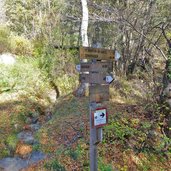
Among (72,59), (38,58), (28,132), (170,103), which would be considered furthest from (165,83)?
(38,58)

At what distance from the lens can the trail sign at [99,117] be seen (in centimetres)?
326

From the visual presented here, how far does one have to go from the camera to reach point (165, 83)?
200 inches

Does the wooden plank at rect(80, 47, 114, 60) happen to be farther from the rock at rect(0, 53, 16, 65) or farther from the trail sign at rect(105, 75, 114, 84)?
the rock at rect(0, 53, 16, 65)

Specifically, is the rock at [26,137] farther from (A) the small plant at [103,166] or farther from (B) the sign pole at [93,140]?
(B) the sign pole at [93,140]

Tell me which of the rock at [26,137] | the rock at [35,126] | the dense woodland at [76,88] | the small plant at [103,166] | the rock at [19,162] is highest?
the dense woodland at [76,88]

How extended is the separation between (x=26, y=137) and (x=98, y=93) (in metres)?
3.23

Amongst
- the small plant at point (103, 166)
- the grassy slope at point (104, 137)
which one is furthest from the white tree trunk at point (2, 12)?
the small plant at point (103, 166)

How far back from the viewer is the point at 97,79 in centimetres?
329

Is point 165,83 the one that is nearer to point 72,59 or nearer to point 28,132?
point 28,132

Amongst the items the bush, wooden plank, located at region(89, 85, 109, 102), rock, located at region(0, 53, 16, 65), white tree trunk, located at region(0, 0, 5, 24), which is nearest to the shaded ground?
wooden plank, located at region(89, 85, 109, 102)

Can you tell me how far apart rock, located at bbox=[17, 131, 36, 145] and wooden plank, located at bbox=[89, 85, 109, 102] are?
2.83 metres

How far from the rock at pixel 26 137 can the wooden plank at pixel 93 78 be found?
9.62 feet

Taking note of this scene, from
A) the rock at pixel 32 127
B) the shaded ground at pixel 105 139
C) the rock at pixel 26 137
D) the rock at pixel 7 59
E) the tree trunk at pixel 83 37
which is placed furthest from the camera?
the rock at pixel 7 59

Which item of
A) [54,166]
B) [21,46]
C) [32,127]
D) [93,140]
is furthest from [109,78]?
[21,46]
